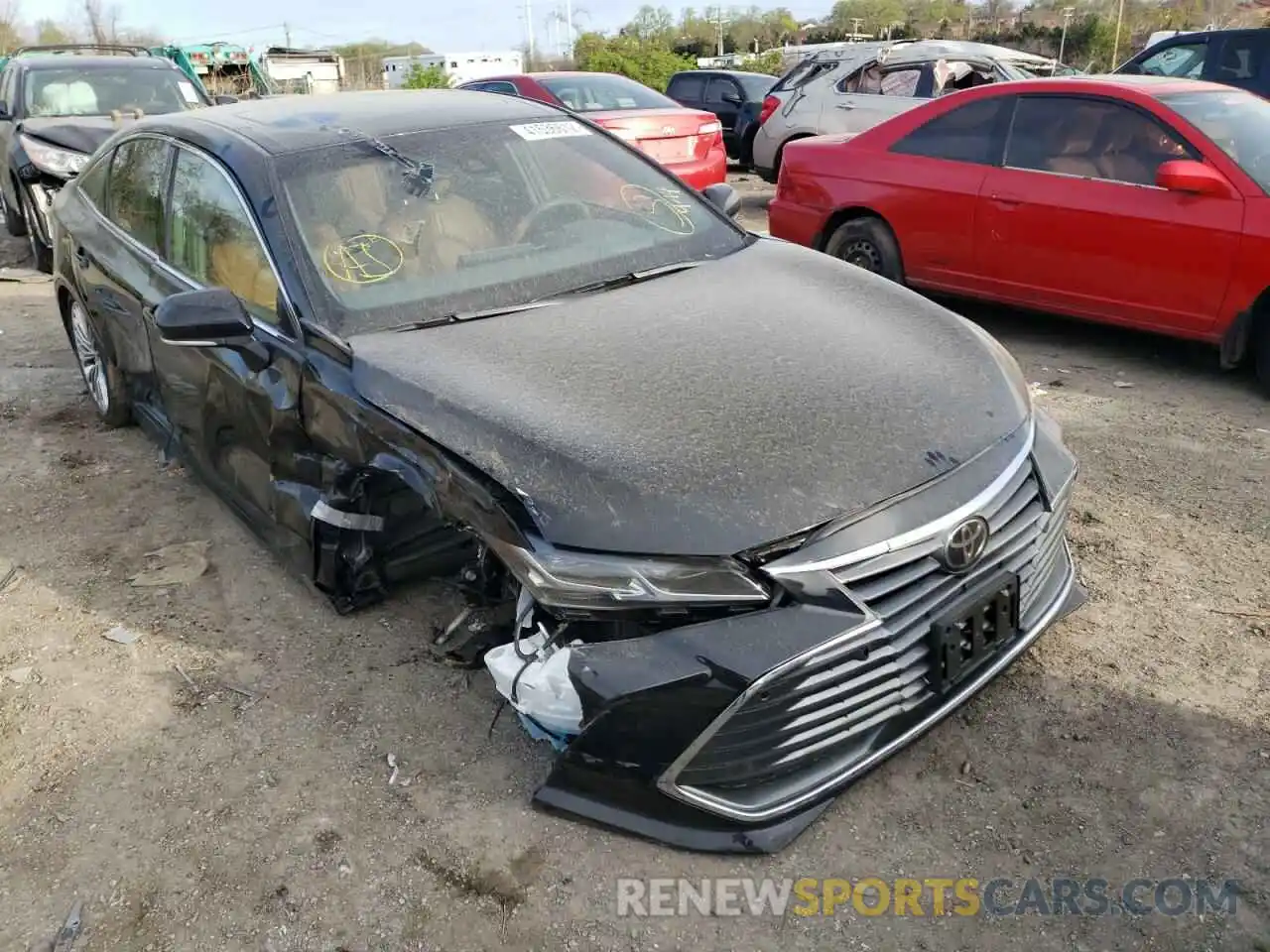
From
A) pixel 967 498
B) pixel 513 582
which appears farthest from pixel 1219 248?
pixel 513 582

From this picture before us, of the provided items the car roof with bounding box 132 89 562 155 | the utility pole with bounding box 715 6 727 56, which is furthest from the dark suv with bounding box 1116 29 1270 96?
the utility pole with bounding box 715 6 727 56

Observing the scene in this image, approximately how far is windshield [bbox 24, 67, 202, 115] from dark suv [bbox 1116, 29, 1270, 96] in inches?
349

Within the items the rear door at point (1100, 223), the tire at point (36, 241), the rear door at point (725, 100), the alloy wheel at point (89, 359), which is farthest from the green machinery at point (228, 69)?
the rear door at point (1100, 223)

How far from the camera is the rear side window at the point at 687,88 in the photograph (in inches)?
581

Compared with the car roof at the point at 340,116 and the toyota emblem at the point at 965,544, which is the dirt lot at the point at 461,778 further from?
the car roof at the point at 340,116

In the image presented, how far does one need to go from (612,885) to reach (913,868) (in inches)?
27.2

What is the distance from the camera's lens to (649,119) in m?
9.20

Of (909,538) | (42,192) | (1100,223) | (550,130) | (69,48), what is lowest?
(42,192)

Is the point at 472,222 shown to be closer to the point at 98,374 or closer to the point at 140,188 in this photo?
the point at 140,188

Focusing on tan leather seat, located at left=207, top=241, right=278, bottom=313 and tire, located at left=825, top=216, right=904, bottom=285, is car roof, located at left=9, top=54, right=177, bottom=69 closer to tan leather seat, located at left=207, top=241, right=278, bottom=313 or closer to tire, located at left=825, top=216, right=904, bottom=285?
tire, located at left=825, top=216, right=904, bottom=285

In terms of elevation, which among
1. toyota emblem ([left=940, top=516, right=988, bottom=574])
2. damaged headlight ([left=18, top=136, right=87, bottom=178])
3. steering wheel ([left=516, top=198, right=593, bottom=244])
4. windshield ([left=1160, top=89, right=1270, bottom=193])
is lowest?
toyota emblem ([left=940, top=516, right=988, bottom=574])

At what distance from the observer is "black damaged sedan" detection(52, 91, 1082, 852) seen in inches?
86.3

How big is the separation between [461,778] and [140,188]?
2941mm

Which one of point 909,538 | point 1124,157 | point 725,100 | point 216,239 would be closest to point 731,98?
point 725,100
